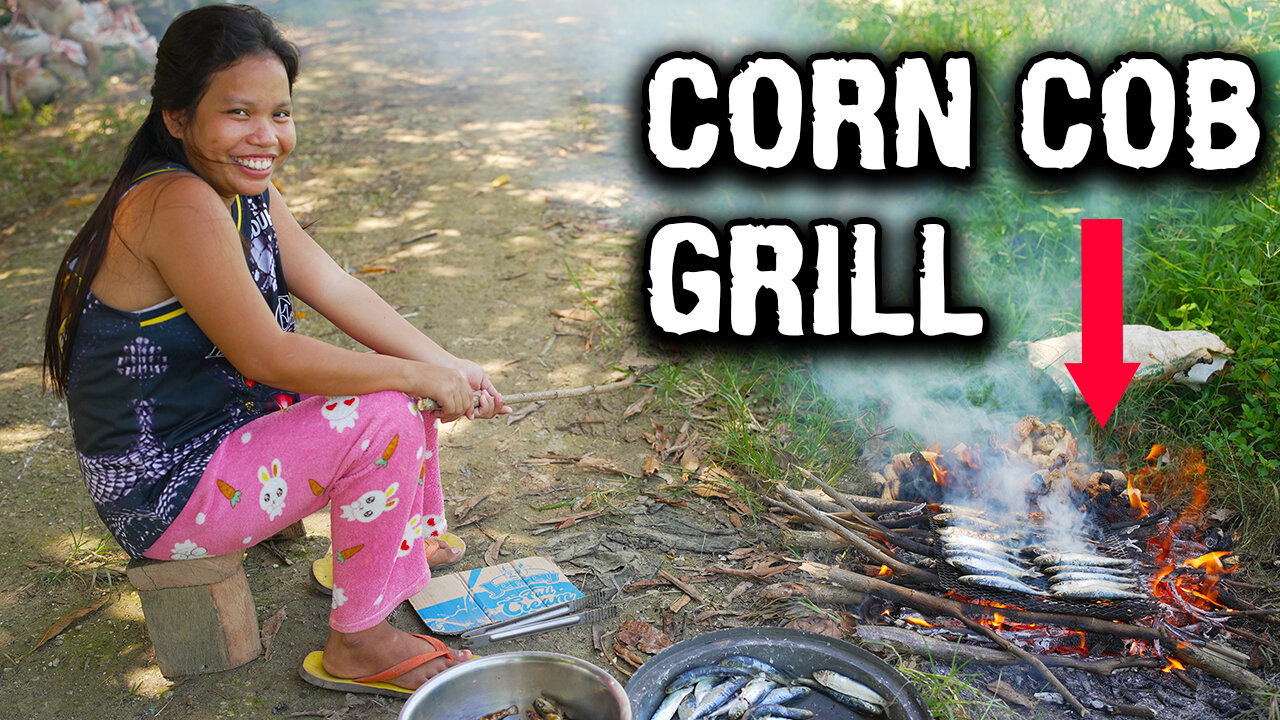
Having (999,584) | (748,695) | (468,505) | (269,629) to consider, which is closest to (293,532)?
(269,629)

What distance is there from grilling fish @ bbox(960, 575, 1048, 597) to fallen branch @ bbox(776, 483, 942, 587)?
12 cm

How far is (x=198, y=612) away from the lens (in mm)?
2830

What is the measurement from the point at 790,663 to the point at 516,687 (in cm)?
79

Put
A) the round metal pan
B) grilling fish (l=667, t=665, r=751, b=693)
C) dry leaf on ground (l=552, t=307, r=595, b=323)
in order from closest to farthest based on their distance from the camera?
1. the round metal pan
2. grilling fish (l=667, t=665, r=751, b=693)
3. dry leaf on ground (l=552, t=307, r=595, b=323)

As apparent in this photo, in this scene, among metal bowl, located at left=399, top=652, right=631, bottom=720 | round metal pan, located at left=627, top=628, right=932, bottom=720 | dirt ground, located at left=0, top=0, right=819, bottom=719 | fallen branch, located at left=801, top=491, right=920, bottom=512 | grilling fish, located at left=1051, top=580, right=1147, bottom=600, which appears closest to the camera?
metal bowl, located at left=399, top=652, right=631, bottom=720

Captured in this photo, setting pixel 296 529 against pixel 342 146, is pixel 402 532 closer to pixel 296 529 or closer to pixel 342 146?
pixel 296 529

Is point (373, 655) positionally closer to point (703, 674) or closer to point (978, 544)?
point (703, 674)

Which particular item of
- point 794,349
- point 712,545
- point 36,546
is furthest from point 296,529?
point 794,349

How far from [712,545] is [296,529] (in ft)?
5.03

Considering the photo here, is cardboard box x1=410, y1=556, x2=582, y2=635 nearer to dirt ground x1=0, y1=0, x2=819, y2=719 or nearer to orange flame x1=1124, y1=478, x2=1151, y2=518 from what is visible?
dirt ground x1=0, y1=0, x2=819, y2=719

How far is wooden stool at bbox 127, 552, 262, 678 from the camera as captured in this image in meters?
2.74

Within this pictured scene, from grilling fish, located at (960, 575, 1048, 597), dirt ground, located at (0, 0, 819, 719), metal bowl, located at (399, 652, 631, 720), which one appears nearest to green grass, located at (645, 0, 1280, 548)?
dirt ground, located at (0, 0, 819, 719)

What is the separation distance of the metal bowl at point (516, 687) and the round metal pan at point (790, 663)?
0.49ft

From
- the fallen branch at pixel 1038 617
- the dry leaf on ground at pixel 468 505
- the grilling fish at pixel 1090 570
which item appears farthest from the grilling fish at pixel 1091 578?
the dry leaf on ground at pixel 468 505
